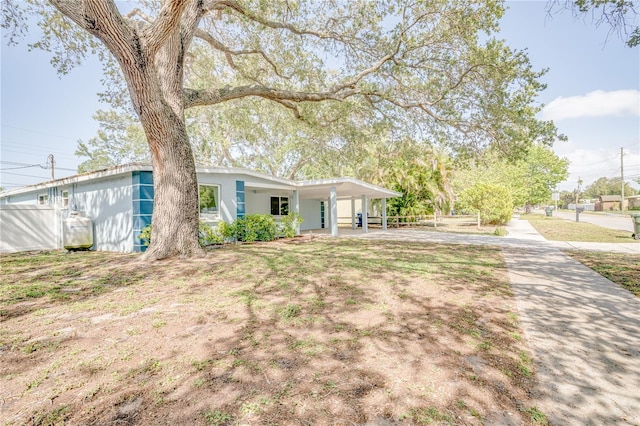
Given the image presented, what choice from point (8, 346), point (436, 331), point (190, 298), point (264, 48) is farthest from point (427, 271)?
point (264, 48)

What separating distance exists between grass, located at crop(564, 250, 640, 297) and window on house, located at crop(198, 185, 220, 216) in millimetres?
11944

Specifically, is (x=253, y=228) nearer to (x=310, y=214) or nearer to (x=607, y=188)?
(x=310, y=214)

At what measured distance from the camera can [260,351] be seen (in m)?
2.97

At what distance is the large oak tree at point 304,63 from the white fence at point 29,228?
217 inches

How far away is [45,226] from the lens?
11750 mm

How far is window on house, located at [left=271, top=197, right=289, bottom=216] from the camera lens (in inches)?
710

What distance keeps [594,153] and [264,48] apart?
126204 millimetres

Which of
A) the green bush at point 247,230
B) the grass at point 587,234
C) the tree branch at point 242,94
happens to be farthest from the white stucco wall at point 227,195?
the grass at point 587,234

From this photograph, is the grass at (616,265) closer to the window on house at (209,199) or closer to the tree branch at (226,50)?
the tree branch at (226,50)

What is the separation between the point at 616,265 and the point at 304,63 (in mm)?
11602

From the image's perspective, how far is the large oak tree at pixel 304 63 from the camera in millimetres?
6555

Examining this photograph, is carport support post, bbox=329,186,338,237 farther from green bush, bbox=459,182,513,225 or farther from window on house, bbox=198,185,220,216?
green bush, bbox=459,182,513,225

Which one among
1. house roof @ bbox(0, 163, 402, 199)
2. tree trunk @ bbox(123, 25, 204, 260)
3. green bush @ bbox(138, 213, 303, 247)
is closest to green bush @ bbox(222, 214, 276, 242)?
green bush @ bbox(138, 213, 303, 247)

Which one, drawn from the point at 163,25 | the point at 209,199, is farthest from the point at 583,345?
the point at 209,199
